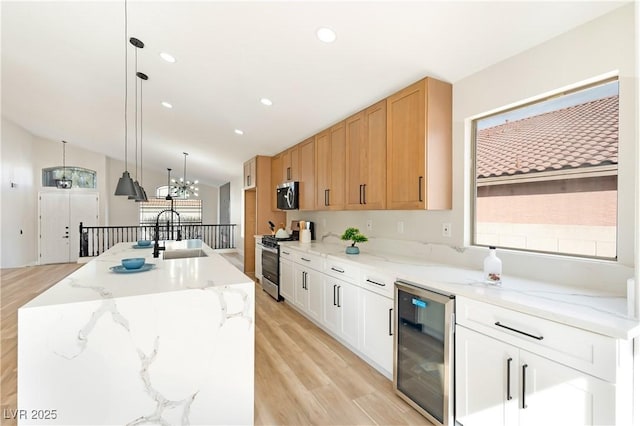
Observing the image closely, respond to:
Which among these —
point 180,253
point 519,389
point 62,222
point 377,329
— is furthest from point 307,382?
point 62,222

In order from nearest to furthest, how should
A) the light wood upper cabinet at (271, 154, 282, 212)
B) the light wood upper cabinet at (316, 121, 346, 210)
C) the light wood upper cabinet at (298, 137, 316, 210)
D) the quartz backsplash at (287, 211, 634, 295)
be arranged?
1. the quartz backsplash at (287, 211, 634, 295)
2. the light wood upper cabinet at (316, 121, 346, 210)
3. the light wood upper cabinet at (298, 137, 316, 210)
4. the light wood upper cabinet at (271, 154, 282, 212)

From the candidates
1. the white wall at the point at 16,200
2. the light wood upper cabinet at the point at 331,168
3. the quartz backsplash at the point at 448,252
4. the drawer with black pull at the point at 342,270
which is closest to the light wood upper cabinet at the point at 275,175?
the quartz backsplash at the point at 448,252

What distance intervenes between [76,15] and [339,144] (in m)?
2.74

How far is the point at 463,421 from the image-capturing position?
5.48 feet

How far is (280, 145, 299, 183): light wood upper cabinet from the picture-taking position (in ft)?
15.4

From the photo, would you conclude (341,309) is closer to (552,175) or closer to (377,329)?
(377,329)

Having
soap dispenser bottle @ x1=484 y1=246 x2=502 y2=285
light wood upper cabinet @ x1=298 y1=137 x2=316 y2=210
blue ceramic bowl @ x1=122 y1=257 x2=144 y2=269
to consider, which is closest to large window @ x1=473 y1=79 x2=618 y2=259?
soap dispenser bottle @ x1=484 y1=246 x2=502 y2=285

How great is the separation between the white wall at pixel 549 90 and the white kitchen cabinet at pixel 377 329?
74 cm

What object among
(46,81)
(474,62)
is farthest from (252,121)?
(46,81)

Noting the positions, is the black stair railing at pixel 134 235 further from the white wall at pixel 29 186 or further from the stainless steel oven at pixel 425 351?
the stainless steel oven at pixel 425 351

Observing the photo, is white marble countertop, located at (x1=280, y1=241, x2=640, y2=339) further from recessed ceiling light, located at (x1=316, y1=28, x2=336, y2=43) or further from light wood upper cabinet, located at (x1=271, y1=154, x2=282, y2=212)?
light wood upper cabinet, located at (x1=271, y1=154, x2=282, y2=212)

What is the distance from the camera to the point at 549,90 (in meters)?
1.82

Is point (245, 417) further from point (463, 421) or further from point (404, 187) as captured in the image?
point (404, 187)

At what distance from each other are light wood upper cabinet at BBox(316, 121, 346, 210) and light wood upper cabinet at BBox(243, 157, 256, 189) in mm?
2234
